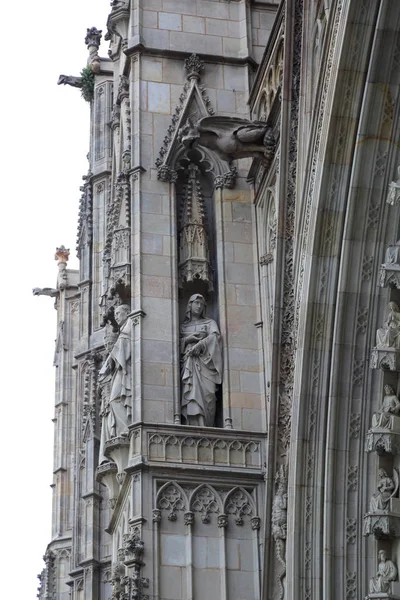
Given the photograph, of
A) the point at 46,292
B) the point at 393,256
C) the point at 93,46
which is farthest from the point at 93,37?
the point at 393,256

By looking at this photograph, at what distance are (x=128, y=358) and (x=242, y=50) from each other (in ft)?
17.4

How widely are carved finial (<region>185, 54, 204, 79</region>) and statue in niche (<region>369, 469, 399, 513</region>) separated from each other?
796 cm

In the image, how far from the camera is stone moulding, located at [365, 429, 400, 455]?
18.6 meters

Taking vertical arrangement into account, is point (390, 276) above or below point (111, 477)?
above

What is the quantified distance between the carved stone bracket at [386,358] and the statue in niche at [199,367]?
4.18 meters

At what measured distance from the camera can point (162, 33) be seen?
2530 centimetres

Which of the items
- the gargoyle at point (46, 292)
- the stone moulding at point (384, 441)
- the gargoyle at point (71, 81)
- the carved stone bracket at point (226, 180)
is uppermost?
the gargoyle at point (71, 81)

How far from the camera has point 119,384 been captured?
22750mm

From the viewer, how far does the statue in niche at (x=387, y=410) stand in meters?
18.8

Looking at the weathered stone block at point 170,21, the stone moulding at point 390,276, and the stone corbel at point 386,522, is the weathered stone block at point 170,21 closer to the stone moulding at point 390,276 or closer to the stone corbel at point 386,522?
the stone moulding at point 390,276

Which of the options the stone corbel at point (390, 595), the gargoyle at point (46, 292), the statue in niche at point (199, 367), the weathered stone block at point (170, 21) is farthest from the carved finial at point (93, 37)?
the stone corbel at point (390, 595)

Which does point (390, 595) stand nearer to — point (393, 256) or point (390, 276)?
point (390, 276)

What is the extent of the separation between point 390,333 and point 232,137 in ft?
18.1

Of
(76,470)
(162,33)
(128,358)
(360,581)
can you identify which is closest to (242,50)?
(162,33)
